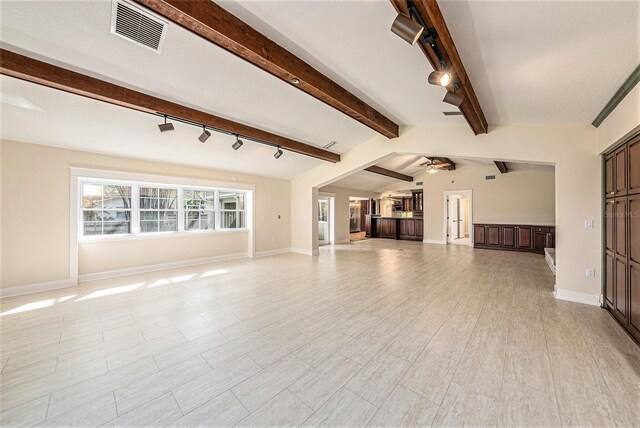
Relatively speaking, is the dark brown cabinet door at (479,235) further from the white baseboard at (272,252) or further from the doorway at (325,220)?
the white baseboard at (272,252)

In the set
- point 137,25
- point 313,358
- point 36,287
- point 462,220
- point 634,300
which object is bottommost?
point 313,358

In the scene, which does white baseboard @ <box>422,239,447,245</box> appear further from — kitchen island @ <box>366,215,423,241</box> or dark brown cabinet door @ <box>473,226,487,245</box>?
dark brown cabinet door @ <box>473,226,487,245</box>

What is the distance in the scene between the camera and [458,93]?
2.85 meters

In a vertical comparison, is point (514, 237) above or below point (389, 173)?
below

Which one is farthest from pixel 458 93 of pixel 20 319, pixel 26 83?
pixel 20 319

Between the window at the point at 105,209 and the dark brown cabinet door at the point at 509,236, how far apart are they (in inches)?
416

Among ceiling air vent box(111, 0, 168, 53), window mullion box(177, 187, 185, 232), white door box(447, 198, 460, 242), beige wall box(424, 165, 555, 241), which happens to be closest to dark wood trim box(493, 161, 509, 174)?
beige wall box(424, 165, 555, 241)

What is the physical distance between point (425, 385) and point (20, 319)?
4.47 meters

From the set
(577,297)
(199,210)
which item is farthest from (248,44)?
(577,297)

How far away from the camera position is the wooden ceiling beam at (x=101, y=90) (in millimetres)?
2430

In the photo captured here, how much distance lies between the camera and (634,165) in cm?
253

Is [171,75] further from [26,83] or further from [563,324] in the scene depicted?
[563,324]

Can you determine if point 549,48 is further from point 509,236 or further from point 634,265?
point 509,236

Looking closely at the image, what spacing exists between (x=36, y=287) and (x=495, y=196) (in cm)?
1170
